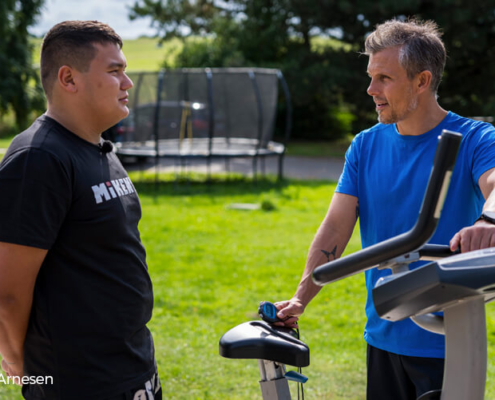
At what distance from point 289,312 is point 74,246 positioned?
76 centimetres

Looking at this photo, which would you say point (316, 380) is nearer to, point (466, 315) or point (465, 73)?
point (466, 315)

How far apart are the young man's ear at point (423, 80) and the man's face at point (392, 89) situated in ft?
0.10

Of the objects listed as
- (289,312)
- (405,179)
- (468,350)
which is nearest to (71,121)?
(289,312)

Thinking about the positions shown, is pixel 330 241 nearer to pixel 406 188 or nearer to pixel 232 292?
pixel 406 188

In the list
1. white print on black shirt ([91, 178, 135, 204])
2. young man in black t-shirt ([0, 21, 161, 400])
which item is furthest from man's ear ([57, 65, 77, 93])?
white print on black shirt ([91, 178, 135, 204])

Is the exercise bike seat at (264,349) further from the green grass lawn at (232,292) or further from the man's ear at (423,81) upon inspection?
the green grass lawn at (232,292)

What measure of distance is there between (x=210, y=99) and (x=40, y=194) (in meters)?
11.8

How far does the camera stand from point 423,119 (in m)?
2.57

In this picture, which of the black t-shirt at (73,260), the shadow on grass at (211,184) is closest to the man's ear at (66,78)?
the black t-shirt at (73,260)

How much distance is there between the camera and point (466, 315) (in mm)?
1605

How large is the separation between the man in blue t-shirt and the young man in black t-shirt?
24.7 inches

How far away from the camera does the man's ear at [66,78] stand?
2227mm

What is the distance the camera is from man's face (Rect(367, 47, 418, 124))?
8.30ft

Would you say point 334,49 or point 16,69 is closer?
point 16,69
